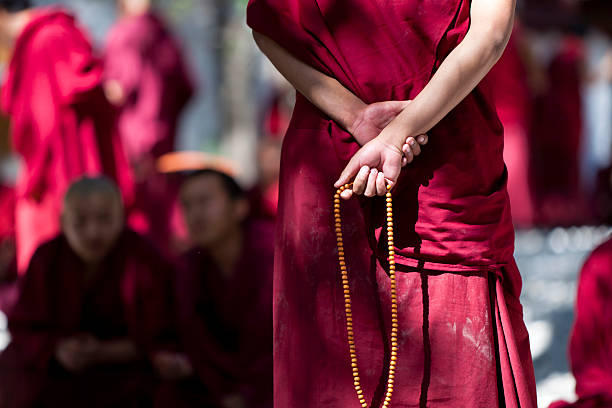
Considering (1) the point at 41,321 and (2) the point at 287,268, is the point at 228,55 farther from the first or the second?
(2) the point at 287,268

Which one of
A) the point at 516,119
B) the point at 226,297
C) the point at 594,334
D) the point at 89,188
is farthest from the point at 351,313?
the point at 516,119

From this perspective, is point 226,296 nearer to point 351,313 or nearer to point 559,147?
point 351,313

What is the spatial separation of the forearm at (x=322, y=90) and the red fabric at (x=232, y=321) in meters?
1.60

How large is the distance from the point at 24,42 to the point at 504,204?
3148 mm

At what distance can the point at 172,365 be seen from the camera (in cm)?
342

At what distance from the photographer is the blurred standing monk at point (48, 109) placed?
14.4 ft

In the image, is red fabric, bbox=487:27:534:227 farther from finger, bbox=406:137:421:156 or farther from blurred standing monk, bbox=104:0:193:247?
finger, bbox=406:137:421:156

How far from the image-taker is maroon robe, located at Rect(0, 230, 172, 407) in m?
3.33

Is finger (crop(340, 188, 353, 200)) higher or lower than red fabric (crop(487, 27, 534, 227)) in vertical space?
lower

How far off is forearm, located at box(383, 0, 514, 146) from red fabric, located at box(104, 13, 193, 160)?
4871 mm

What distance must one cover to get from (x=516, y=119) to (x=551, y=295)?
11.7 feet

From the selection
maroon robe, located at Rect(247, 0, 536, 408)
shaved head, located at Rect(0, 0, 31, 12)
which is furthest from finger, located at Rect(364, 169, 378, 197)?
shaved head, located at Rect(0, 0, 31, 12)

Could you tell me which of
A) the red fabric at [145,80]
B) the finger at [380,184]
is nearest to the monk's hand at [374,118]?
the finger at [380,184]

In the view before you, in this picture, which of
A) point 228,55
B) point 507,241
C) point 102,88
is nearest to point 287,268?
point 507,241
